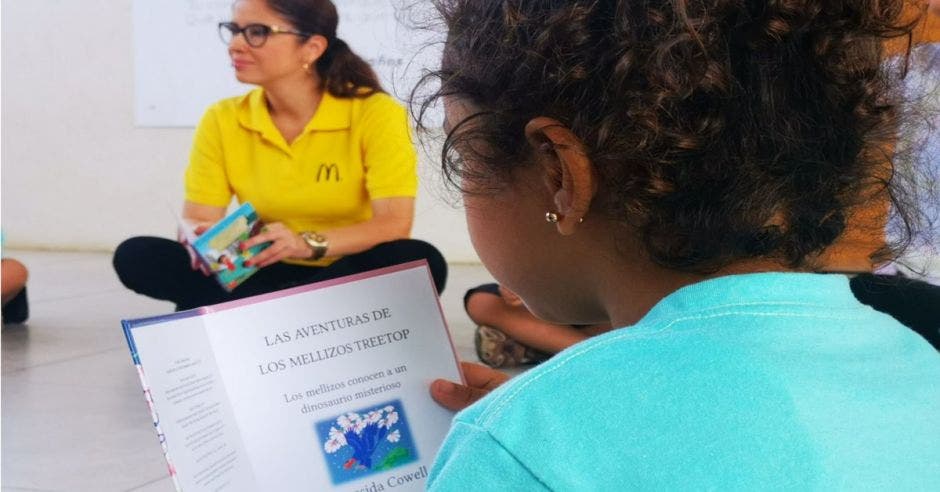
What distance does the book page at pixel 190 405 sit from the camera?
0.73 m

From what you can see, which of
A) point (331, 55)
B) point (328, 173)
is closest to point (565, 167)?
point (328, 173)

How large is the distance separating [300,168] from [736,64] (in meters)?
2.22

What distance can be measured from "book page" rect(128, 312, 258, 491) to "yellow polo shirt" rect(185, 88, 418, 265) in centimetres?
191

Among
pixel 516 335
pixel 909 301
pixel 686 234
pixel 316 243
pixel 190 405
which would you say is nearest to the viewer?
pixel 686 234

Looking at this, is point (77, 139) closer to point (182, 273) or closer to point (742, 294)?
point (182, 273)

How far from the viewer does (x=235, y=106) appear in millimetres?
2879

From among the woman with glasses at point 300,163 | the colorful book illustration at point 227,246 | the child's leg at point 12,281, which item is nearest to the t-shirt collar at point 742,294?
the colorful book illustration at point 227,246

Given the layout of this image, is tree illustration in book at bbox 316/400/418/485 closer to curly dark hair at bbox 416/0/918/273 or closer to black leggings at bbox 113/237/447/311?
curly dark hair at bbox 416/0/918/273

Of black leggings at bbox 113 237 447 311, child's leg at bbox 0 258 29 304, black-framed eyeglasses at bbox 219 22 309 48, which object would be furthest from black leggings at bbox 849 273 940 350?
child's leg at bbox 0 258 29 304

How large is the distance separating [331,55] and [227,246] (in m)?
0.61

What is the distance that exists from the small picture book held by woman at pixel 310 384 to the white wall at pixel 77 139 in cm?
496

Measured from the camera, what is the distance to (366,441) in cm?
85

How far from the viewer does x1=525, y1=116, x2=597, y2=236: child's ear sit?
644mm

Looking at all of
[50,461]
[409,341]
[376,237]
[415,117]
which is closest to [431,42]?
[415,117]
